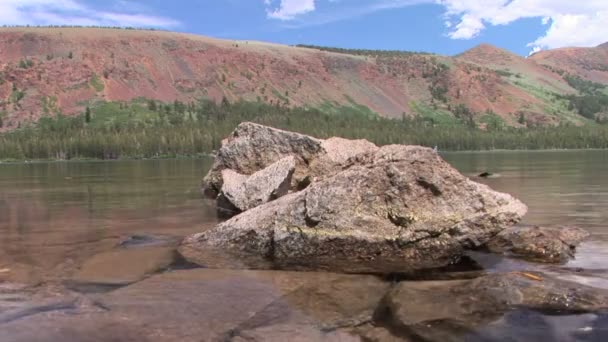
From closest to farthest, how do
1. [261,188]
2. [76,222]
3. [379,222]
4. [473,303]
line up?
[473,303]
[379,222]
[261,188]
[76,222]

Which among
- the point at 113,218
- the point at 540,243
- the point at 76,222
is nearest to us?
the point at 540,243

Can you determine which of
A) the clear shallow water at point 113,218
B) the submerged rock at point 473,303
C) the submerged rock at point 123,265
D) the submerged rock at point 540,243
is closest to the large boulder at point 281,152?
the clear shallow water at point 113,218

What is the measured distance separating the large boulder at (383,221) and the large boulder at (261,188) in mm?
7346

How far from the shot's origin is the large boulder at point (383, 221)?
1525 cm

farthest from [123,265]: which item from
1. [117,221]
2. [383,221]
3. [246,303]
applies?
[117,221]

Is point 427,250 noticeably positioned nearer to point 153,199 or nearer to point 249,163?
point 249,163

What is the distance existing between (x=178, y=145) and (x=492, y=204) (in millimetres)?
172476

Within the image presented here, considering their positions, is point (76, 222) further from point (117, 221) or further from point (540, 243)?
point (540, 243)

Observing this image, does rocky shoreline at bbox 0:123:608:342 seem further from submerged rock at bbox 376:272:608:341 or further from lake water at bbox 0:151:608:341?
lake water at bbox 0:151:608:341

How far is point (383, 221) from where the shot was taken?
15.8 metres

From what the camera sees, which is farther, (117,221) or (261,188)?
(117,221)

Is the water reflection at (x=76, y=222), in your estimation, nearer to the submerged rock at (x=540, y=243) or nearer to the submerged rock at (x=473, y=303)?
the submerged rock at (x=473, y=303)

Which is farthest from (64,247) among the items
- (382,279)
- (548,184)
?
(548,184)

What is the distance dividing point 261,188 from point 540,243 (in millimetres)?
12552
